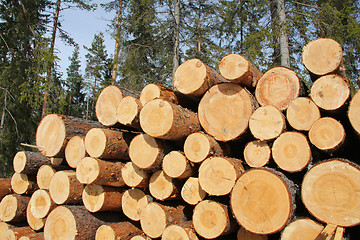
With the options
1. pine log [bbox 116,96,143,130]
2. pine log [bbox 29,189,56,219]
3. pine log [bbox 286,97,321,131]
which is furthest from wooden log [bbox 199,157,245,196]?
pine log [bbox 29,189,56,219]

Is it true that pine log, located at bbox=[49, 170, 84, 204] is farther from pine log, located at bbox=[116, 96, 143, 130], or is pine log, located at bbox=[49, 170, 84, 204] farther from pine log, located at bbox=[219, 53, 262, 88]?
pine log, located at bbox=[219, 53, 262, 88]

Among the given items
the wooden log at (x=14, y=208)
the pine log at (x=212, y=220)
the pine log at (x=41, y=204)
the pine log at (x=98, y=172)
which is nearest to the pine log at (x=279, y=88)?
the pine log at (x=212, y=220)

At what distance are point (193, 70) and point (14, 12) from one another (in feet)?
36.6

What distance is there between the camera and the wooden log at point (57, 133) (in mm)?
4066

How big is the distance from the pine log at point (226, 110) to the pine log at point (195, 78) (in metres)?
0.11

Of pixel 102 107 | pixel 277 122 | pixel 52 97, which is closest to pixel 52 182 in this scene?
pixel 102 107

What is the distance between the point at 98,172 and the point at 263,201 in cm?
205

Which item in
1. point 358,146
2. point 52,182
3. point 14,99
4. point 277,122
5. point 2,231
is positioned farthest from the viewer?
point 14,99

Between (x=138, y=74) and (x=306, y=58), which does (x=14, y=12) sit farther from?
(x=306, y=58)

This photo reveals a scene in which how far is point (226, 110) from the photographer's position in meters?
3.32

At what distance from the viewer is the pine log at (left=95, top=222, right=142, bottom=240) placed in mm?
3400

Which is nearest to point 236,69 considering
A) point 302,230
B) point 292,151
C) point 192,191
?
point 292,151

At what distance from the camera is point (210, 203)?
9.73 ft

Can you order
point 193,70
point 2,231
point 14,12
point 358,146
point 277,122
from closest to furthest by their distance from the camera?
point 277,122 < point 358,146 < point 193,70 < point 2,231 < point 14,12
